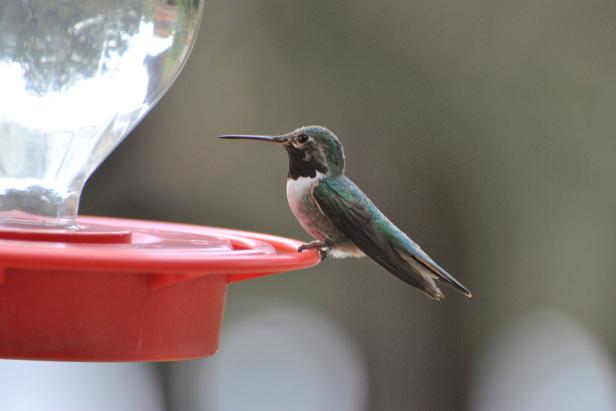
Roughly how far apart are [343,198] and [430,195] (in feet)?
10.6

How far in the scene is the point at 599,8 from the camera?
729 centimetres

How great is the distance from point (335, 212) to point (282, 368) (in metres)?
3.64

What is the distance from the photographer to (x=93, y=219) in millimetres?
3191

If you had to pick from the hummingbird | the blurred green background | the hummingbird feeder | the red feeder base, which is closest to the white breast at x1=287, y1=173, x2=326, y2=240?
the hummingbird

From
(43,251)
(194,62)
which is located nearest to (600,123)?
(194,62)

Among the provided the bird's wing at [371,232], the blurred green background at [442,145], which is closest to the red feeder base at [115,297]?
the bird's wing at [371,232]

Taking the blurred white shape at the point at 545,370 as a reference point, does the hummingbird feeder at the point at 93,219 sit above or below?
above

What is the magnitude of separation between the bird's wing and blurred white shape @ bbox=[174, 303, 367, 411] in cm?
321

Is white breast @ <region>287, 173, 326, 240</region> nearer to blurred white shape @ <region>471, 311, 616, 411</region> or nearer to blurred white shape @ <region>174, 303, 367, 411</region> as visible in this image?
blurred white shape @ <region>174, 303, 367, 411</region>

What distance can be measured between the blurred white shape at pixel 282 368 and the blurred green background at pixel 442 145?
0.07 m

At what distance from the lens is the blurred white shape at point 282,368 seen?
23.8ft

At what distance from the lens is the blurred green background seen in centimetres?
714

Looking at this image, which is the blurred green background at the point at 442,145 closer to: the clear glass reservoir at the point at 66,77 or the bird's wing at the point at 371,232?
the bird's wing at the point at 371,232

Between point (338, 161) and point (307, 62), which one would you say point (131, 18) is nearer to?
point (338, 161)
